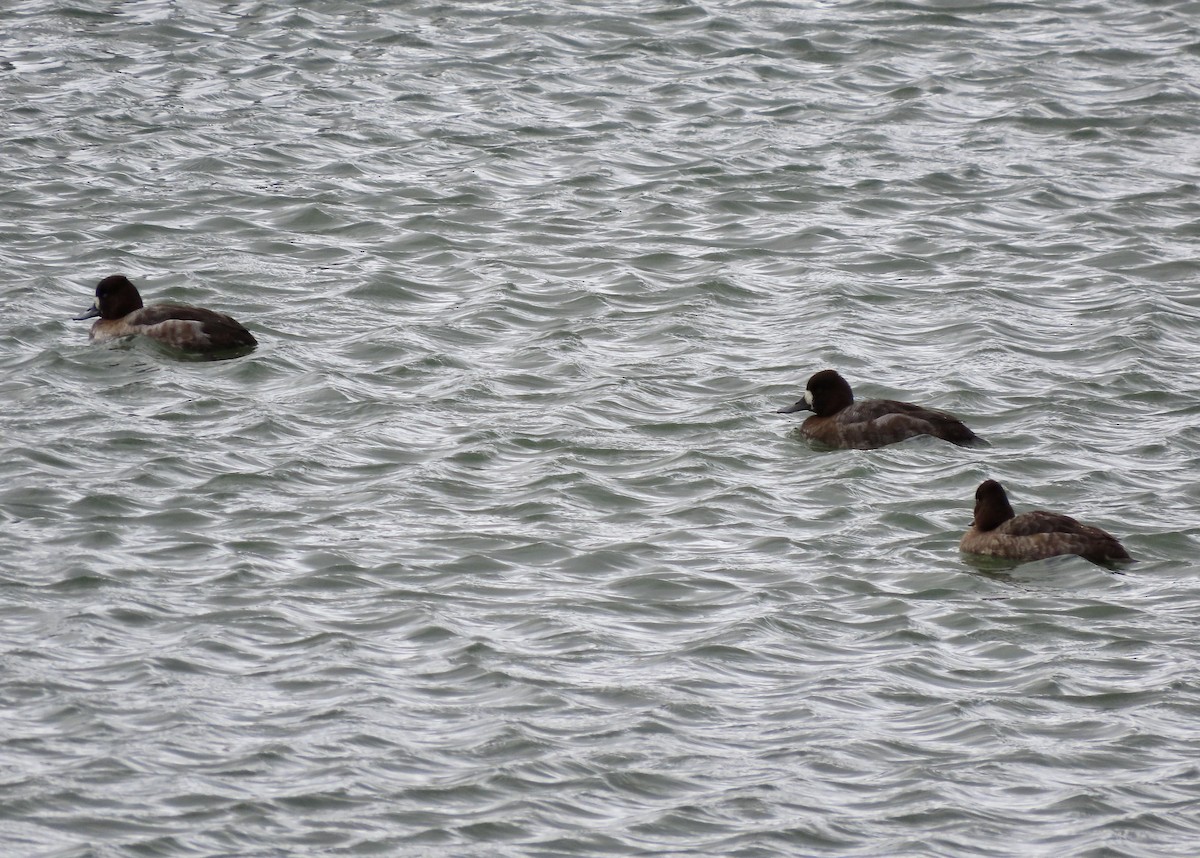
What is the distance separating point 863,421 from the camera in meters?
13.1

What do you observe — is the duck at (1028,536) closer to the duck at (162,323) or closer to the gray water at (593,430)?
the gray water at (593,430)

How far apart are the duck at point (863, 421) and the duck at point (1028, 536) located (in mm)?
1492

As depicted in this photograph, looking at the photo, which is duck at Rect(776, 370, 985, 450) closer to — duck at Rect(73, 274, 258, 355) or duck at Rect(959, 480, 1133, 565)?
duck at Rect(959, 480, 1133, 565)

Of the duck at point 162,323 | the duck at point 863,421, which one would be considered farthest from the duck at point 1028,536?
the duck at point 162,323

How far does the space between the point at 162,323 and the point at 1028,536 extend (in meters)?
6.58

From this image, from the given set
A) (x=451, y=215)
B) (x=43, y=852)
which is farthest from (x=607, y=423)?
(x=43, y=852)

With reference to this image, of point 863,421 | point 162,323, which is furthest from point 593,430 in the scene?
point 162,323

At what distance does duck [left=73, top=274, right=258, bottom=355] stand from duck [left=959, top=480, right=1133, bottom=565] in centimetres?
570

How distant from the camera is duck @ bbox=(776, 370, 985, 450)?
42.5ft

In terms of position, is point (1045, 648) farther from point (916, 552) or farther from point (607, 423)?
point (607, 423)

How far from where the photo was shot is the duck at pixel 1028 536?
11062 millimetres

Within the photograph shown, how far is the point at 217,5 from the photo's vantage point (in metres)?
23.2

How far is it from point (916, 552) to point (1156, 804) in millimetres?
3108

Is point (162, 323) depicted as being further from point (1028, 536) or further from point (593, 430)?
point (1028, 536)
